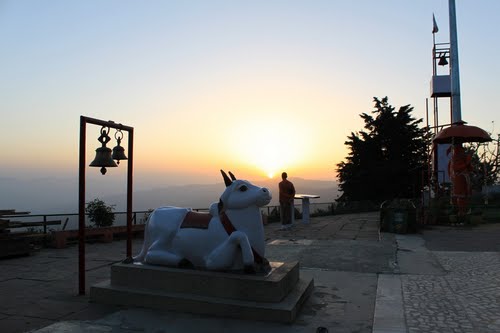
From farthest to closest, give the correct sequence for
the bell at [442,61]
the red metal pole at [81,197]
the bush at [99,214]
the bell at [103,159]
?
the bell at [442,61], the bush at [99,214], the bell at [103,159], the red metal pole at [81,197]

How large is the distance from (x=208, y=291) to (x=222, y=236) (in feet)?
2.47

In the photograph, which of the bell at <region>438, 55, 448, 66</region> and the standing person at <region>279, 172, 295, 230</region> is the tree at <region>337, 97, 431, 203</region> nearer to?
the bell at <region>438, 55, 448, 66</region>

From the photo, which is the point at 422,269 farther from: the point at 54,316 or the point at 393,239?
the point at 54,316

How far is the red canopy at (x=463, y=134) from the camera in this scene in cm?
1506

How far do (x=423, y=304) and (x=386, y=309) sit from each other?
611mm

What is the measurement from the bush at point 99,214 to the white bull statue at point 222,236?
1002cm

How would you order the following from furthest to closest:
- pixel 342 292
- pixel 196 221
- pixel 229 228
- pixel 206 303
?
pixel 342 292, pixel 196 221, pixel 229 228, pixel 206 303

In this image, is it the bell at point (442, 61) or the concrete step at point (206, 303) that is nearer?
the concrete step at point (206, 303)

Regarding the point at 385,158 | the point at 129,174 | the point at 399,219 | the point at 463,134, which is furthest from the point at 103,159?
the point at 385,158

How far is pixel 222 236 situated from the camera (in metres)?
5.98

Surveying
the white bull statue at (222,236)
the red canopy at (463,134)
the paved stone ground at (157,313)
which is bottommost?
the paved stone ground at (157,313)

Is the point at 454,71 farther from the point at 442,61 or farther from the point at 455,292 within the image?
the point at 455,292

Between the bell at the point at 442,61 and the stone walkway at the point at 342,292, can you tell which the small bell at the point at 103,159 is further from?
the bell at the point at 442,61

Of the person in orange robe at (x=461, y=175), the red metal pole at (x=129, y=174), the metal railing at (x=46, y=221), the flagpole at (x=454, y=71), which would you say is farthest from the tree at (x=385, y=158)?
the red metal pole at (x=129, y=174)
